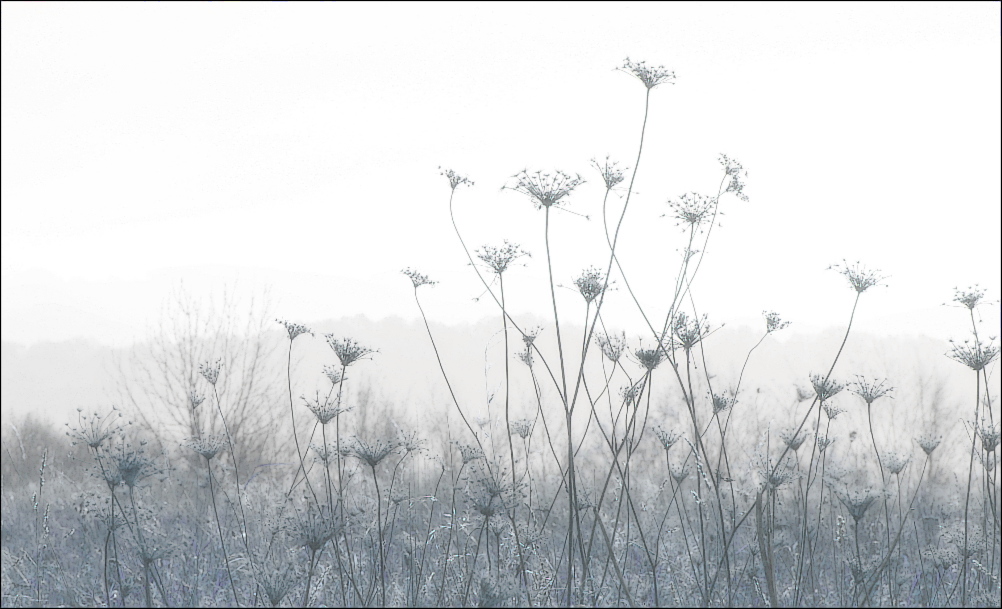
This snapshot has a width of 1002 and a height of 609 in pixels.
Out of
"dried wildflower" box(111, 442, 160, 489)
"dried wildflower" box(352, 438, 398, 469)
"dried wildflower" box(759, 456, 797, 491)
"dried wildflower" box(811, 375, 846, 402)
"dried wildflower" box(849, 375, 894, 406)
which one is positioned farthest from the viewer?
"dried wildflower" box(849, 375, 894, 406)

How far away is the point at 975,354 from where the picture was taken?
453 cm

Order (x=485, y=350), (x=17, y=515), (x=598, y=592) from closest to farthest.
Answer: (x=598, y=592)
(x=485, y=350)
(x=17, y=515)

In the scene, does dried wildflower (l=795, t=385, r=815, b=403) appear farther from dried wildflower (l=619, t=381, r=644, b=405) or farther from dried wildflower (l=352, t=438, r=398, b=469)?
dried wildflower (l=352, t=438, r=398, b=469)

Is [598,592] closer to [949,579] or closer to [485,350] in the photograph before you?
[485,350]

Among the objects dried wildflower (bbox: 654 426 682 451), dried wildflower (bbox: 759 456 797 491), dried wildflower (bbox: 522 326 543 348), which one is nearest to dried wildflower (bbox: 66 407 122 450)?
dried wildflower (bbox: 522 326 543 348)

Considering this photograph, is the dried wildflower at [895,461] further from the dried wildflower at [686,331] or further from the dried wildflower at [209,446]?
the dried wildflower at [209,446]

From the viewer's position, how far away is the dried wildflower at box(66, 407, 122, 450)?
151 inches

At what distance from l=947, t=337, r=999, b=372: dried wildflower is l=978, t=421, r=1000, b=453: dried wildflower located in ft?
1.13

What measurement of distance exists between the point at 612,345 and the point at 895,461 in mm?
2121

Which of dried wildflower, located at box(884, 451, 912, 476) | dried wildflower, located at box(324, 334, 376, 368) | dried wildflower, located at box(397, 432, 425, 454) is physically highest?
dried wildflower, located at box(324, 334, 376, 368)

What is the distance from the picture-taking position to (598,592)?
13.7 ft

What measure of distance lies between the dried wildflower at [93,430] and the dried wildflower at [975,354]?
14.3 feet

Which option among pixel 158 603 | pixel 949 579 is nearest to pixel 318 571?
pixel 158 603

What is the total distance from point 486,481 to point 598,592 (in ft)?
2.87
